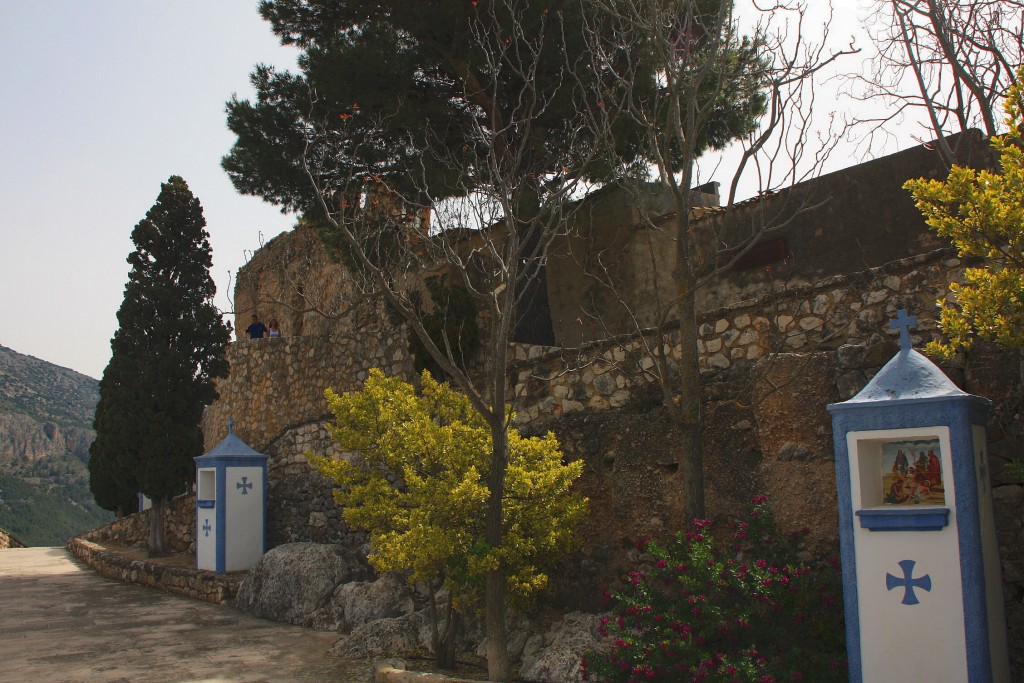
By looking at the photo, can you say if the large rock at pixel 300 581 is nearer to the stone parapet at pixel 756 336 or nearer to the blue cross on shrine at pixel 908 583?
the stone parapet at pixel 756 336

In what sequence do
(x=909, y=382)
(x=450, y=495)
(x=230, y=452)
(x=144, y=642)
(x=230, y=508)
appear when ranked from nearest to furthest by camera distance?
(x=909, y=382) < (x=450, y=495) < (x=144, y=642) < (x=230, y=508) < (x=230, y=452)

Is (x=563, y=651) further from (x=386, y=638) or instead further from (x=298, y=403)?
(x=298, y=403)

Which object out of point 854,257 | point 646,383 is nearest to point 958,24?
point 854,257

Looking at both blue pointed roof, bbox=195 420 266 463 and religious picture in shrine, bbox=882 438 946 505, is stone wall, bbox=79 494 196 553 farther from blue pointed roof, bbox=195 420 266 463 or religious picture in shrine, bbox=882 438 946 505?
religious picture in shrine, bbox=882 438 946 505

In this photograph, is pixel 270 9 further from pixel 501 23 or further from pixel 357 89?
pixel 501 23

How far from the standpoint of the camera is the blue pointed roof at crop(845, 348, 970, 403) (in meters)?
5.83

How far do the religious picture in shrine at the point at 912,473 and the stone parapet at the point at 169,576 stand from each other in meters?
9.03

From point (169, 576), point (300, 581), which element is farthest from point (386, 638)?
point (169, 576)

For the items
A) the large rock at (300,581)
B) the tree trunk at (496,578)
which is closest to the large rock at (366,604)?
the large rock at (300,581)

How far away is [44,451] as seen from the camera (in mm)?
51375

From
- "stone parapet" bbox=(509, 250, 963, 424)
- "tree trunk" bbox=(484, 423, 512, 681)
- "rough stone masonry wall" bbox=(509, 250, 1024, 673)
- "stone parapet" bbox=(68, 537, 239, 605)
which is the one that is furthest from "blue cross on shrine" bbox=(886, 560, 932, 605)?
"stone parapet" bbox=(68, 537, 239, 605)

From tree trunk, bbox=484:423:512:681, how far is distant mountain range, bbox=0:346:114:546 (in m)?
37.2

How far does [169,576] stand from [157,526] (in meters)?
1.95

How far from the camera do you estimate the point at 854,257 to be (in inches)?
469
